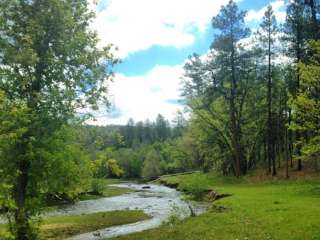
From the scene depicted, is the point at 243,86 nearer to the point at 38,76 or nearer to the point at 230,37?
the point at 230,37

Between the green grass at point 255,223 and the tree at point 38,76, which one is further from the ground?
the tree at point 38,76

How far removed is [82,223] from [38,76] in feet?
46.1

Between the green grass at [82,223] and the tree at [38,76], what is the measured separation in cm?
543

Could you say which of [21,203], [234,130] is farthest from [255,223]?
[234,130]

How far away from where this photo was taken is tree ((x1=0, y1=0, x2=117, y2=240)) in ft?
58.8

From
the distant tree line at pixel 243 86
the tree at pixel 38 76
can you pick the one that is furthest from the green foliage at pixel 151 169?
the tree at pixel 38 76

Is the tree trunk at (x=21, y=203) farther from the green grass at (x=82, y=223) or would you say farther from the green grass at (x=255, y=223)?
the green grass at (x=255, y=223)

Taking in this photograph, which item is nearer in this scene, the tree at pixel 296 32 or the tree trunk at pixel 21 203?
the tree trunk at pixel 21 203

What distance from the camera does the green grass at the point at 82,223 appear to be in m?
25.0

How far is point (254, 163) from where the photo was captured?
2771 inches

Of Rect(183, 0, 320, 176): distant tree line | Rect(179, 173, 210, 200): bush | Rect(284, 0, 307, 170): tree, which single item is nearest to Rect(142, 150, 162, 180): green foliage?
Rect(183, 0, 320, 176): distant tree line

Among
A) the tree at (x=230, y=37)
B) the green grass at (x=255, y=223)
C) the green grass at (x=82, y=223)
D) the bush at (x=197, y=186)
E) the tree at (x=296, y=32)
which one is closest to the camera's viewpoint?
the green grass at (x=255, y=223)

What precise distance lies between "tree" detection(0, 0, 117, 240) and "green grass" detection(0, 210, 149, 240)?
17.8 ft

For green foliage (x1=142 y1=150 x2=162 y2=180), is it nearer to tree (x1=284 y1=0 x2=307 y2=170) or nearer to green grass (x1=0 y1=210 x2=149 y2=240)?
tree (x1=284 y1=0 x2=307 y2=170)
